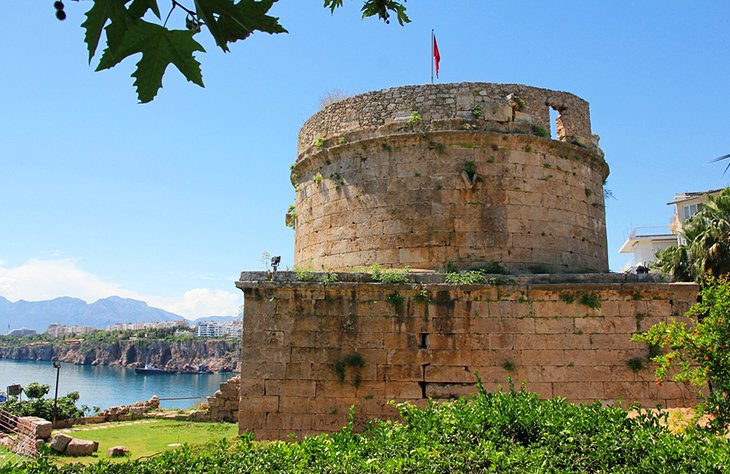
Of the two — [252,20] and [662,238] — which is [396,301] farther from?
[662,238]

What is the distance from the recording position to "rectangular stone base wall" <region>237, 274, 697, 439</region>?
9.25 m

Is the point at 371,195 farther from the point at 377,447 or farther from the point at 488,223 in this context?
the point at 377,447

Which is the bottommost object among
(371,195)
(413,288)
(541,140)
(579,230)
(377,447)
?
(377,447)

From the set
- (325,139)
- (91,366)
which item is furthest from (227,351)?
(325,139)

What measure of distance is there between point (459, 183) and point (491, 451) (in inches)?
260

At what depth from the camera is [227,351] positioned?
110m

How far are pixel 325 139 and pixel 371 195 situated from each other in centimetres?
196

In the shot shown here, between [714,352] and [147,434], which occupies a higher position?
[714,352]

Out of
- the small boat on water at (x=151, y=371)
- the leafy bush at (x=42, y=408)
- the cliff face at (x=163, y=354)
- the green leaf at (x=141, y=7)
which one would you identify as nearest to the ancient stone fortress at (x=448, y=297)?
the green leaf at (x=141, y=7)

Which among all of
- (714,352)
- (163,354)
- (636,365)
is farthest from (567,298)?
(163,354)

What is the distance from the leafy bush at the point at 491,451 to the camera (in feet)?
15.3

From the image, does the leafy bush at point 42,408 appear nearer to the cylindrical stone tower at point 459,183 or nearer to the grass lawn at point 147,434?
the grass lawn at point 147,434

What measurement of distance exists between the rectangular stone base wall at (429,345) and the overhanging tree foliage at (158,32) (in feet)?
25.7

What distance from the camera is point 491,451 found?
491 cm
